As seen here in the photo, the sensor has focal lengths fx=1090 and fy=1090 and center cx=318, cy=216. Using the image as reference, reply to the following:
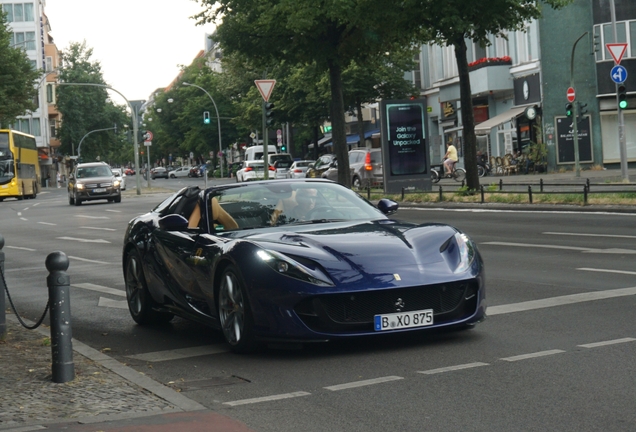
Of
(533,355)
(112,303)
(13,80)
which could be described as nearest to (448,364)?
(533,355)

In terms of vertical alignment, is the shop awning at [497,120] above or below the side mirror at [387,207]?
above

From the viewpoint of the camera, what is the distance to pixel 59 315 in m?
7.05

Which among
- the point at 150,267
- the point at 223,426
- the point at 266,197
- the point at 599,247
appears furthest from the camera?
the point at 599,247

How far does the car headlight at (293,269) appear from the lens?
7359 millimetres

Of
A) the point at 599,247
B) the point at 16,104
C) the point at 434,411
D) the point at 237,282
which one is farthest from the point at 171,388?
the point at 16,104

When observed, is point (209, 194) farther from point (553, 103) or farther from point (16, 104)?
point (16, 104)

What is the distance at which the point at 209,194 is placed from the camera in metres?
9.08

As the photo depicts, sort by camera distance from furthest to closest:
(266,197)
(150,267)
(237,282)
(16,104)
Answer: (16,104) < (150,267) < (266,197) < (237,282)

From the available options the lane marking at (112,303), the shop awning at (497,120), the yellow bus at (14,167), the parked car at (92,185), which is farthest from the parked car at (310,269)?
the yellow bus at (14,167)

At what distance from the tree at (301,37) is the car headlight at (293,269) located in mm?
25082

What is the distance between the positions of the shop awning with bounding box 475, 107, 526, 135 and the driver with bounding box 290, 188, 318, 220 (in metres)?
44.2

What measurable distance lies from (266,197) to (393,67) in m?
57.6

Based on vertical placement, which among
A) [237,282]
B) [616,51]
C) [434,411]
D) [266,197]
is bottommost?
[434,411]

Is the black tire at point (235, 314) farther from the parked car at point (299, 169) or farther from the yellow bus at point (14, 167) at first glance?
the yellow bus at point (14, 167)
